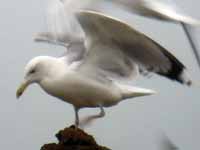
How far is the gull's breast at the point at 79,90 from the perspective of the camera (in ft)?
6.41

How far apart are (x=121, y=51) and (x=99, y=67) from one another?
0.08m

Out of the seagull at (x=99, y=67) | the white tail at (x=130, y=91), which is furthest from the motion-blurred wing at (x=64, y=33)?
the white tail at (x=130, y=91)

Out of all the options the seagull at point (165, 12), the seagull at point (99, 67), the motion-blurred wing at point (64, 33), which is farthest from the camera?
the motion-blurred wing at point (64, 33)

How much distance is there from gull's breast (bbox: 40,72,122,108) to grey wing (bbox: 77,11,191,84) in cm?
5

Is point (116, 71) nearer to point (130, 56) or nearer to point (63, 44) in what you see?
point (130, 56)

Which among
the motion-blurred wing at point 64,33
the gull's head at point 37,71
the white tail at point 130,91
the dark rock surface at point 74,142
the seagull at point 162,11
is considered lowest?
the dark rock surface at point 74,142

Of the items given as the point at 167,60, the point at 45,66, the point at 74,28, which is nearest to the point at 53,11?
the point at 74,28

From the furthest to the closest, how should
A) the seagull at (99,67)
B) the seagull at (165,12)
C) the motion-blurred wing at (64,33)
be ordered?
the motion-blurred wing at (64,33) → the seagull at (99,67) → the seagull at (165,12)

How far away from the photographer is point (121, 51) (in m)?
1.99

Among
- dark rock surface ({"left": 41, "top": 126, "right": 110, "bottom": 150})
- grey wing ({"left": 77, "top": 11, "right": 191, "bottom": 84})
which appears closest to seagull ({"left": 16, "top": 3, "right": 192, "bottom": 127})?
grey wing ({"left": 77, "top": 11, "right": 191, "bottom": 84})

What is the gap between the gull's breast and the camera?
77.0 inches

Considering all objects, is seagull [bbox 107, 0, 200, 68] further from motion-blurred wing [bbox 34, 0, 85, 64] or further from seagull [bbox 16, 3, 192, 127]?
motion-blurred wing [bbox 34, 0, 85, 64]

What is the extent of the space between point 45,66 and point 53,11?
0.69ft

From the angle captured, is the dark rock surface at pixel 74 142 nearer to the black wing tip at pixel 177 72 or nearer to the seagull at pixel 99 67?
the seagull at pixel 99 67
